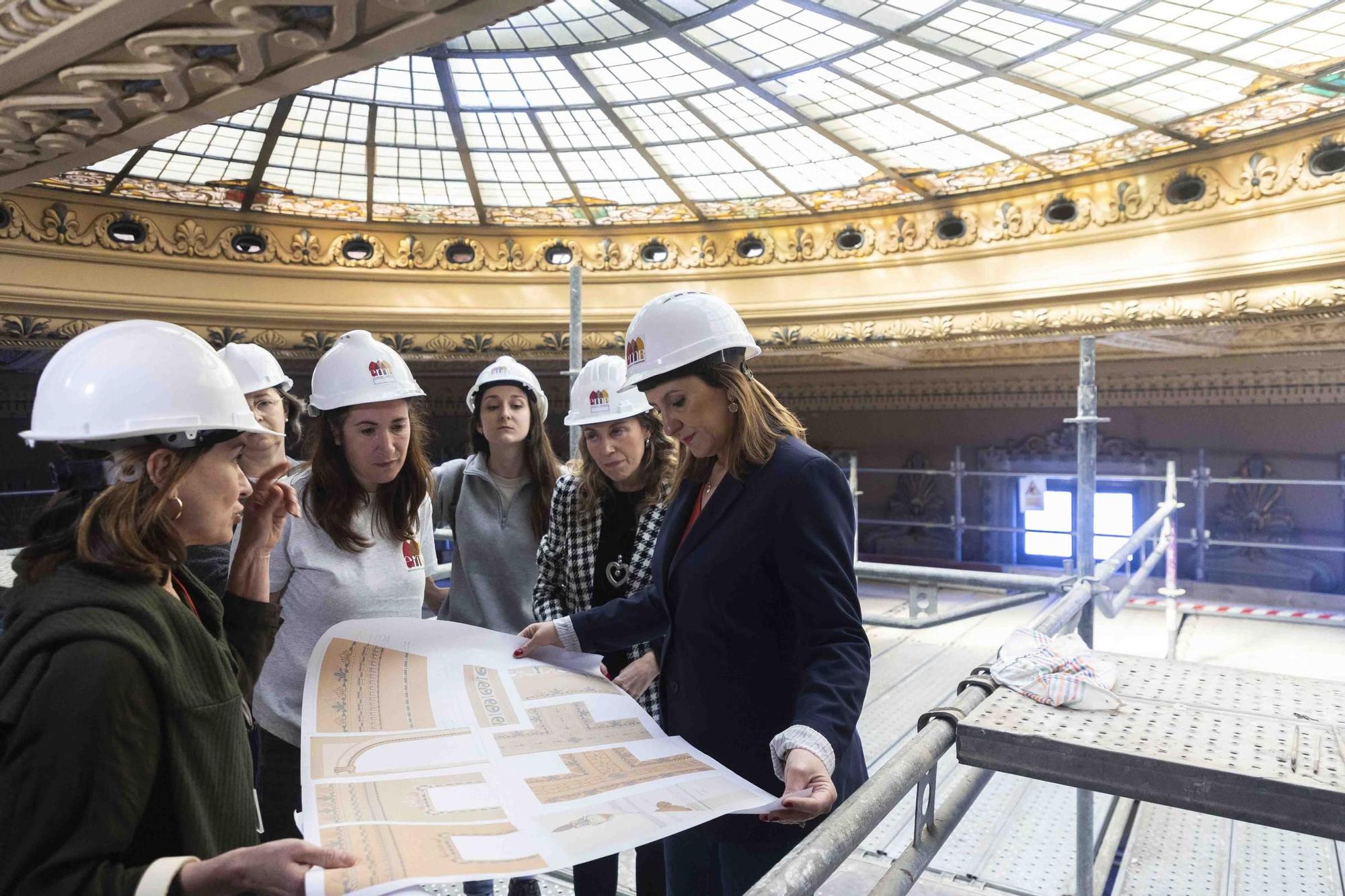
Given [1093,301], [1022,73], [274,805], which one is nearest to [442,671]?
[274,805]

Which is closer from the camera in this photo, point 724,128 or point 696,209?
point 724,128

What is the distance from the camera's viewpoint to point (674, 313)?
1.65 metres

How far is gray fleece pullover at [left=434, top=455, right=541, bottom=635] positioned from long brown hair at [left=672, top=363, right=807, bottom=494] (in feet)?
4.53

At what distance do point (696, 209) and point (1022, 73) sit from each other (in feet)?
11.9

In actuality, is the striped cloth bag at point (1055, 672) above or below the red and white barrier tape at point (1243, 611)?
above

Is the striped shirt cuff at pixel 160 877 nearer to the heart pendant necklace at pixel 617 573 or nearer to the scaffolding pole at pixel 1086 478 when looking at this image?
the heart pendant necklace at pixel 617 573

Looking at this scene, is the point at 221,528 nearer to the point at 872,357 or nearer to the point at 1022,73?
the point at 1022,73

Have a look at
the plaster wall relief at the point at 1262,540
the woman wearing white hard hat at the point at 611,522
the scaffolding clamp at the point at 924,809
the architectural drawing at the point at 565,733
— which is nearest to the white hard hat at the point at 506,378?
the woman wearing white hard hat at the point at 611,522

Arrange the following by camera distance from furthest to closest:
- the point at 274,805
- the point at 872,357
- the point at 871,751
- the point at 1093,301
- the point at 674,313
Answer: the point at 872,357
the point at 1093,301
the point at 871,751
the point at 274,805
the point at 674,313

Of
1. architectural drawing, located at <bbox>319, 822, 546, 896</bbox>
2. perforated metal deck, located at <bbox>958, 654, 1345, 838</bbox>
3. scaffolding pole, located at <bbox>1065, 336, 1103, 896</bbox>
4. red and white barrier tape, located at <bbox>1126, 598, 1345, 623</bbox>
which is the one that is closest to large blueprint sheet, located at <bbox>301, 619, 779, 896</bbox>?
architectural drawing, located at <bbox>319, 822, 546, 896</bbox>

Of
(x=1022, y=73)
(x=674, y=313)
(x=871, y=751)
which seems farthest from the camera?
(x=1022, y=73)

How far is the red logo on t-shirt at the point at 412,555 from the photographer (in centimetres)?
238

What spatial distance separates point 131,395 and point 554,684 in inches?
36.5

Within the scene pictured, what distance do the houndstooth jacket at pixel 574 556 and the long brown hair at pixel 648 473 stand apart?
0.09ft
